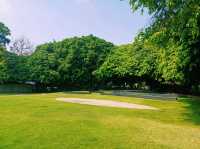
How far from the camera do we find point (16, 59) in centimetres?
5762

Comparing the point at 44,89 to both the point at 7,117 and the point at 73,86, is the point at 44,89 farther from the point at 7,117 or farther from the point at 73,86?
the point at 7,117

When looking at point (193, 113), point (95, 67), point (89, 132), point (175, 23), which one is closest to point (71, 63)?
point (95, 67)

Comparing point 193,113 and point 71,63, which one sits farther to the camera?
point 71,63

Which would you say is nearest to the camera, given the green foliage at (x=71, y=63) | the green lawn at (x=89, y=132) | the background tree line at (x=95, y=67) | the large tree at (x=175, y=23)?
the green lawn at (x=89, y=132)

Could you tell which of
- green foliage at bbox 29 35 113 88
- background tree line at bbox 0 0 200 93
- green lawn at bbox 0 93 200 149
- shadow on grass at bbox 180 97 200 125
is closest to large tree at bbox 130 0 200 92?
shadow on grass at bbox 180 97 200 125

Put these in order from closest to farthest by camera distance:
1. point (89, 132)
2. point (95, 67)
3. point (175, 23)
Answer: point (89, 132)
point (175, 23)
point (95, 67)

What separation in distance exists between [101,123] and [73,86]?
44112 millimetres

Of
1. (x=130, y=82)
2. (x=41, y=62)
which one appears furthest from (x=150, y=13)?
(x=41, y=62)

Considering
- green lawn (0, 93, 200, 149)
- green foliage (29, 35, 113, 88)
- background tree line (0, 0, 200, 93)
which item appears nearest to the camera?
green lawn (0, 93, 200, 149)

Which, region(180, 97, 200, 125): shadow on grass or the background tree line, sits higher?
the background tree line

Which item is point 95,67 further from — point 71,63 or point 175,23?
point 175,23

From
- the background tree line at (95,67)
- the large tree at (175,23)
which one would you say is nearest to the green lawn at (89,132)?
the large tree at (175,23)

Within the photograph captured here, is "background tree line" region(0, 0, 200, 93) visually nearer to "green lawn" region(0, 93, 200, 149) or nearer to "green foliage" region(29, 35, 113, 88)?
"green foliage" region(29, 35, 113, 88)

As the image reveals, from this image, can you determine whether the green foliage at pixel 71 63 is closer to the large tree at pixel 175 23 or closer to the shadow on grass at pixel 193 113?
the shadow on grass at pixel 193 113
